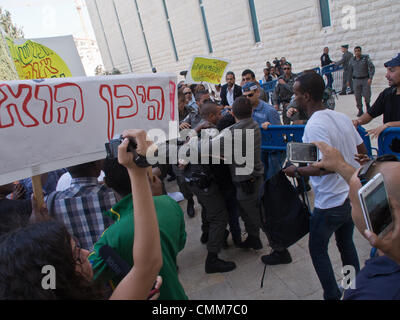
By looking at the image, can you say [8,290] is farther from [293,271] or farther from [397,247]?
[293,271]

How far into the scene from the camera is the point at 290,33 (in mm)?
13289

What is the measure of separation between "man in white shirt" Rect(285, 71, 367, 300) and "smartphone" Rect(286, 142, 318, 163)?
31 centimetres

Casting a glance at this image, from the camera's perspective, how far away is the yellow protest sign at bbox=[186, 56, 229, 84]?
17.8 feet

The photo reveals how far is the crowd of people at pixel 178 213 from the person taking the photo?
0.96 meters

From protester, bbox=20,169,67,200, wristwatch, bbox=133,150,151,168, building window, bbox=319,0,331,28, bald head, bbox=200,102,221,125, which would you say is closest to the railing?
building window, bbox=319,0,331,28

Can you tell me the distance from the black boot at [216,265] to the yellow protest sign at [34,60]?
3.27 meters

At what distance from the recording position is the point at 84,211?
216cm

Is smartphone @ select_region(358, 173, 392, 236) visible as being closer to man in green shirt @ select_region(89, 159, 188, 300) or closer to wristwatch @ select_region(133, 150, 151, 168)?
wristwatch @ select_region(133, 150, 151, 168)

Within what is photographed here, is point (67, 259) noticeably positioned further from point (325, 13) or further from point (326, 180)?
point (325, 13)

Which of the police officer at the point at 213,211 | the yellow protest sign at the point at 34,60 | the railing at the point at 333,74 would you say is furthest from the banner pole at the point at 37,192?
the railing at the point at 333,74

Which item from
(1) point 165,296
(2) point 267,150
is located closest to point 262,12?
(2) point 267,150

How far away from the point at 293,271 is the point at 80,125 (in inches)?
100

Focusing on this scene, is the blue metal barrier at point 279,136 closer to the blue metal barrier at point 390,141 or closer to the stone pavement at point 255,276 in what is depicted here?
the blue metal barrier at point 390,141
